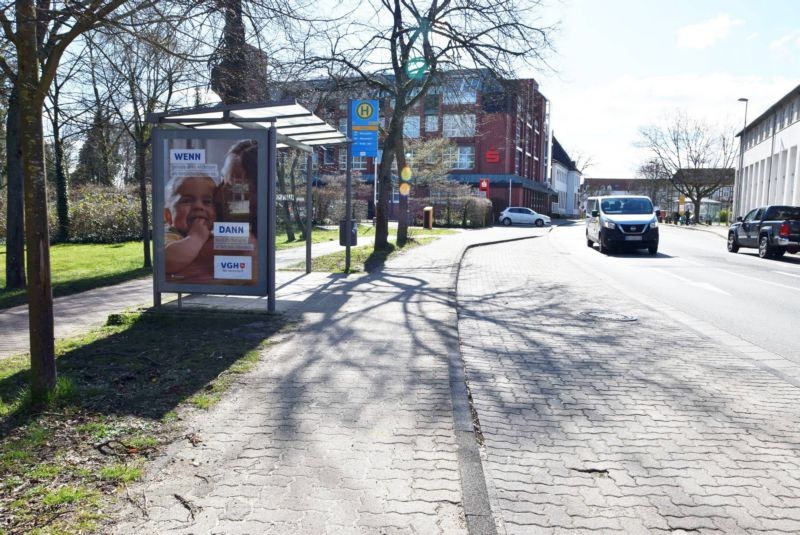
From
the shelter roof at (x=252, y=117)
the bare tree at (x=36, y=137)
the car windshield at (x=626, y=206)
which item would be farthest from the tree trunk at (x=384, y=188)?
the bare tree at (x=36, y=137)

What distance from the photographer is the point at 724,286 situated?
1345cm

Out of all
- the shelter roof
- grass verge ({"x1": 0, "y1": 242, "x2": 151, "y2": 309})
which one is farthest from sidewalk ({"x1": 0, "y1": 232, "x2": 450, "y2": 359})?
the shelter roof

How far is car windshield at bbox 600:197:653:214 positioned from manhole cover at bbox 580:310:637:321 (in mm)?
14351

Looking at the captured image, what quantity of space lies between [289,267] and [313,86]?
5.83 m

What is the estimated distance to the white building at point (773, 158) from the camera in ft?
154

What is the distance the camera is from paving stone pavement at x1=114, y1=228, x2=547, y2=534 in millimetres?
3156

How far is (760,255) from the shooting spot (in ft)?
72.4

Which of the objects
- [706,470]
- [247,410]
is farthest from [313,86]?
[706,470]

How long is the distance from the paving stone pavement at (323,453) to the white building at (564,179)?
279 feet

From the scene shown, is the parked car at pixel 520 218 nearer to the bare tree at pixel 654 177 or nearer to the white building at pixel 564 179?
the bare tree at pixel 654 177

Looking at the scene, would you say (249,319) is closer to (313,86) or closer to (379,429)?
(379,429)

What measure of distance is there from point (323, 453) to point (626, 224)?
783 inches

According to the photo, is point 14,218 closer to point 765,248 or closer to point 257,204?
point 257,204

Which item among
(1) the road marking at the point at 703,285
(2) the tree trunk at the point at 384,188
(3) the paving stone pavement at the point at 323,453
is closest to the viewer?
(3) the paving stone pavement at the point at 323,453
